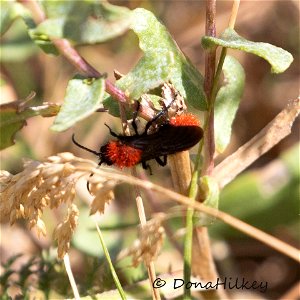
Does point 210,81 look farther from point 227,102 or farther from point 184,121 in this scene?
point 227,102

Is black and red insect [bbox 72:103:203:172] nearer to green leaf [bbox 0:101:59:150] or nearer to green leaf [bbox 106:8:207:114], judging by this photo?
green leaf [bbox 106:8:207:114]

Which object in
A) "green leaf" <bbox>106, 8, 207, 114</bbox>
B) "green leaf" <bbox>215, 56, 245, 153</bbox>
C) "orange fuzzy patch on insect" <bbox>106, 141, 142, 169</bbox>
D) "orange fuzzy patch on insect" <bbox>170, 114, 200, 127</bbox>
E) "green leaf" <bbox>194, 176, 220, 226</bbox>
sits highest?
"green leaf" <bbox>106, 8, 207, 114</bbox>

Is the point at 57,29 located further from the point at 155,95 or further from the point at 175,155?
the point at 175,155

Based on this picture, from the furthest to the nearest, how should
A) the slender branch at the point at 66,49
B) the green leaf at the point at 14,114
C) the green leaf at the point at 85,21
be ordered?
the green leaf at the point at 14,114, the slender branch at the point at 66,49, the green leaf at the point at 85,21

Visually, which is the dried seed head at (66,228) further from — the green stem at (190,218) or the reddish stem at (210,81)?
the reddish stem at (210,81)

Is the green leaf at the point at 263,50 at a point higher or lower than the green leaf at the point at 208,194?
higher

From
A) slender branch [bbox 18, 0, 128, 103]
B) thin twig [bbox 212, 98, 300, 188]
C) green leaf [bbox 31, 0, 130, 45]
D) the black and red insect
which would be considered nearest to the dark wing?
the black and red insect

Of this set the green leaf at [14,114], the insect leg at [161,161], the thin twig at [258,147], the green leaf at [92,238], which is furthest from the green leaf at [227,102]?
the green leaf at [92,238]
